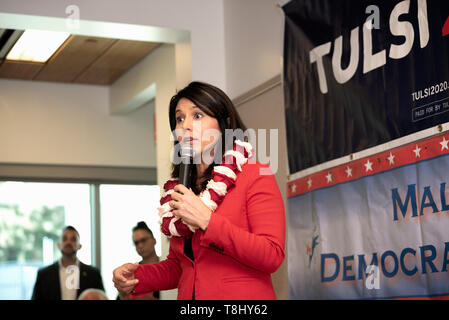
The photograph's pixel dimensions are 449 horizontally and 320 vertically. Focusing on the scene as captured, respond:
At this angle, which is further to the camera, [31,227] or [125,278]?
[31,227]

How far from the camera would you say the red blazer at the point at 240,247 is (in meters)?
1.54

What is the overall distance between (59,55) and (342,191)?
3.72m

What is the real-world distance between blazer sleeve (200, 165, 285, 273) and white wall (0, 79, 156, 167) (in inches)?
213

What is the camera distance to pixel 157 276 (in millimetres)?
1828

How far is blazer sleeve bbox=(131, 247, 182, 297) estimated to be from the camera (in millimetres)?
1806

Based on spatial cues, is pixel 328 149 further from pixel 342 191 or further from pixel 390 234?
pixel 390 234

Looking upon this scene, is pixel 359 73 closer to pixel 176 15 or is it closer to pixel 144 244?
pixel 176 15

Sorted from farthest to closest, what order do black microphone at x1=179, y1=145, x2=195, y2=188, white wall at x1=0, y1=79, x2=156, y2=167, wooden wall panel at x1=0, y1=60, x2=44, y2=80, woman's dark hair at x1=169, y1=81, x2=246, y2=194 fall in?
white wall at x1=0, y1=79, x2=156, y2=167, wooden wall panel at x1=0, y1=60, x2=44, y2=80, woman's dark hair at x1=169, y1=81, x2=246, y2=194, black microphone at x1=179, y1=145, x2=195, y2=188

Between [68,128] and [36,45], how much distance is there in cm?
135

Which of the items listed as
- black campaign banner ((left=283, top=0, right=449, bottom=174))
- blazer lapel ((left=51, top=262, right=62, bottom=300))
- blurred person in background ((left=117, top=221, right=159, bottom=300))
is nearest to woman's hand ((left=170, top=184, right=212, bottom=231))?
black campaign banner ((left=283, top=0, right=449, bottom=174))
